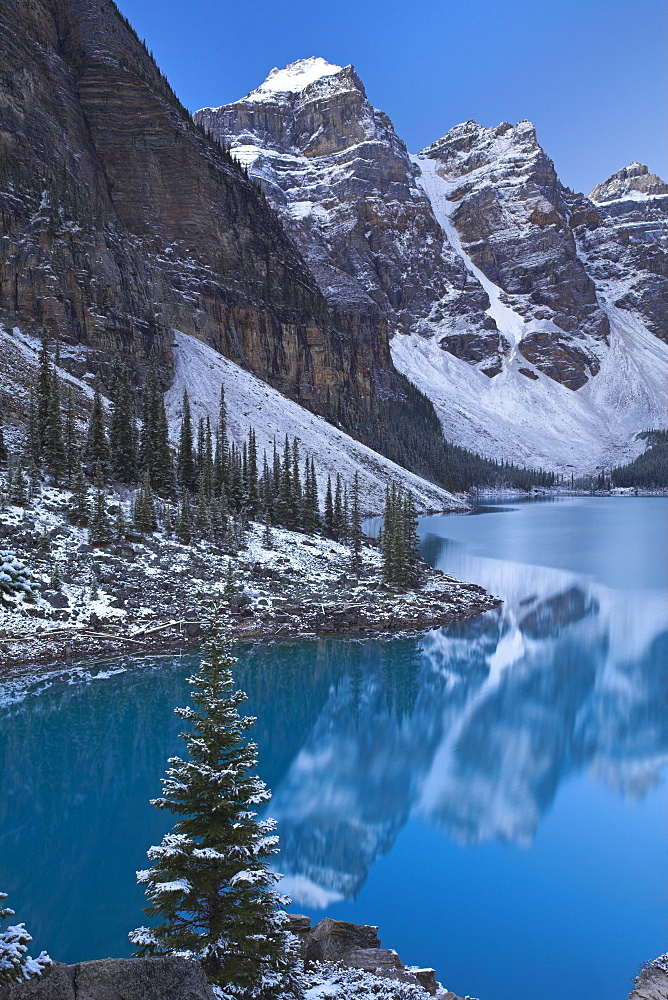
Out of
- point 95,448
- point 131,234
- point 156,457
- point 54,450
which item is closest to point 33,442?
point 54,450

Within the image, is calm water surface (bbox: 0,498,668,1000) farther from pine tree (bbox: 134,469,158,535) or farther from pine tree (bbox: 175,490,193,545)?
pine tree (bbox: 134,469,158,535)

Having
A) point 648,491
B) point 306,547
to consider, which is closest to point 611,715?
point 306,547

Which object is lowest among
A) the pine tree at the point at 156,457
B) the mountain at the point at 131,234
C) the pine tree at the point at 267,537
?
the pine tree at the point at 267,537

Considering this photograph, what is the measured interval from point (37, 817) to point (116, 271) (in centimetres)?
8360

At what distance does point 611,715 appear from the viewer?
26656 millimetres

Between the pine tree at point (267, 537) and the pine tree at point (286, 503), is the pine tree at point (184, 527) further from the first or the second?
the pine tree at point (286, 503)

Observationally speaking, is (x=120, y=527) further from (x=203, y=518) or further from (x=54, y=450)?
(x=54, y=450)

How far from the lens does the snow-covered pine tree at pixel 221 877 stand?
7.79m

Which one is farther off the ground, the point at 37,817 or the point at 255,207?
the point at 255,207

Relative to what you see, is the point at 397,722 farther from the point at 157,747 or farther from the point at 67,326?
the point at 67,326

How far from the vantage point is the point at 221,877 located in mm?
8414

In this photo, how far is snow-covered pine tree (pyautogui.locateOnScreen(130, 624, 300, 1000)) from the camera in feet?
25.6

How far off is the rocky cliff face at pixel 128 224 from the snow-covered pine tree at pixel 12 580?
168 ft

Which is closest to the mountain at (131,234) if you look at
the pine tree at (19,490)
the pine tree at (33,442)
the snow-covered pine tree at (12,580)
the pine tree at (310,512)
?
the pine tree at (33,442)
